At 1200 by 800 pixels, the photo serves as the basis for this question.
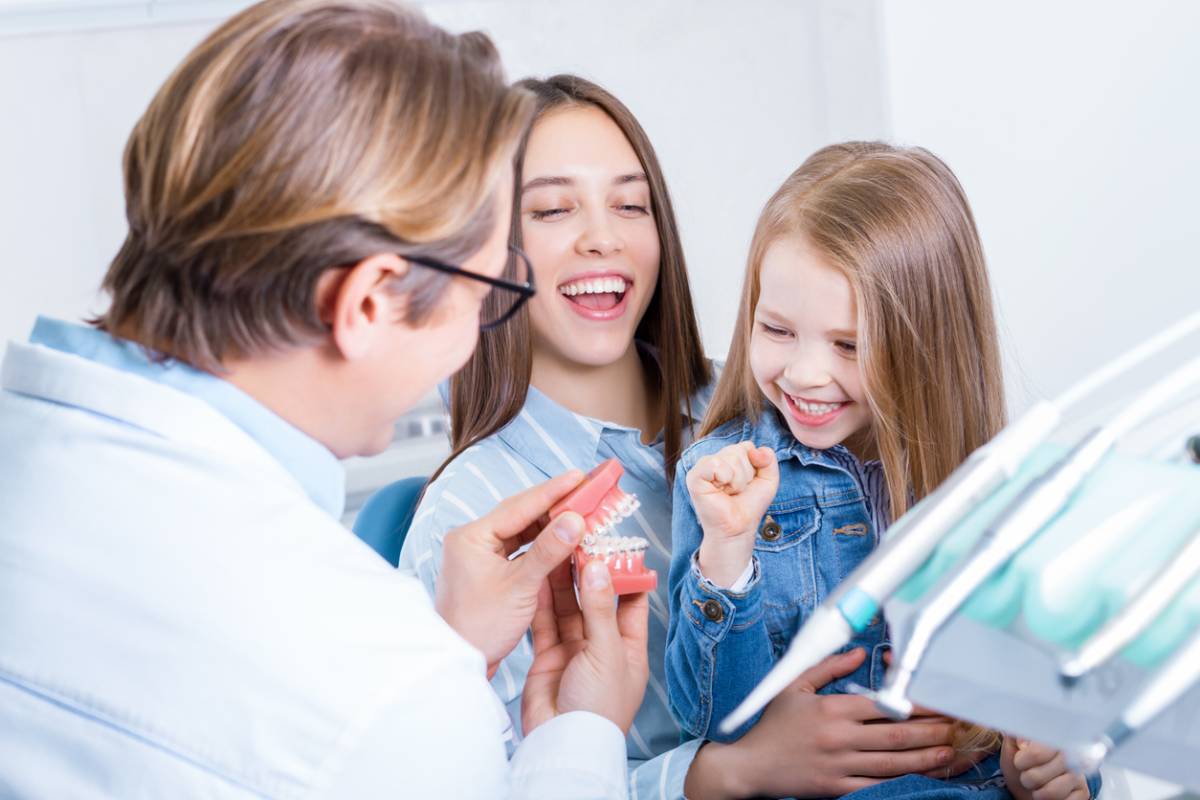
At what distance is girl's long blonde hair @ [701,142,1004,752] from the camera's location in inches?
55.5

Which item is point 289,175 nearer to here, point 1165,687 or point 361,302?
point 361,302

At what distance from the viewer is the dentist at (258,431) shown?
817mm

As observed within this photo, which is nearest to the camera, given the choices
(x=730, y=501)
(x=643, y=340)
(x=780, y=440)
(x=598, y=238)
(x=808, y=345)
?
(x=730, y=501)

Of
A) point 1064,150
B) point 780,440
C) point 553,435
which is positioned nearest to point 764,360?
point 780,440

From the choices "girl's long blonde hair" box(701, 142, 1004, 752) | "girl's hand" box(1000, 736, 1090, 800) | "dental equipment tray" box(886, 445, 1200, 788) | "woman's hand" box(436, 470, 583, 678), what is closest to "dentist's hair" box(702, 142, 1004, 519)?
"girl's long blonde hair" box(701, 142, 1004, 752)

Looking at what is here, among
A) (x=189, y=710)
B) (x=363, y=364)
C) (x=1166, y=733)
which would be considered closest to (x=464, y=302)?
(x=363, y=364)

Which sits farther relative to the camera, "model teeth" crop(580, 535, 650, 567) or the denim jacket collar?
the denim jacket collar

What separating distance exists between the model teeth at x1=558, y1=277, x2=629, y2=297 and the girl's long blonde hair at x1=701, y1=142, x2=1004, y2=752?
21 cm

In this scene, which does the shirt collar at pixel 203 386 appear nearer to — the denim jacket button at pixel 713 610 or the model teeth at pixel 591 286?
the denim jacket button at pixel 713 610

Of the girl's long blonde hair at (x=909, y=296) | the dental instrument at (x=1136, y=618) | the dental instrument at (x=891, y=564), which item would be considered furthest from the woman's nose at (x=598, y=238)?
the dental instrument at (x=1136, y=618)

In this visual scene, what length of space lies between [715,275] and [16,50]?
1553 mm

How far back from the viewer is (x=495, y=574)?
1.19 m

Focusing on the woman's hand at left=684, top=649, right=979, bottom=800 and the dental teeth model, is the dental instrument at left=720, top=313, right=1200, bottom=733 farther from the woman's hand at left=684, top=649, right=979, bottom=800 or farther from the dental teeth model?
the woman's hand at left=684, top=649, right=979, bottom=800

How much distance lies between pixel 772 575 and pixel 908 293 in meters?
0.38
